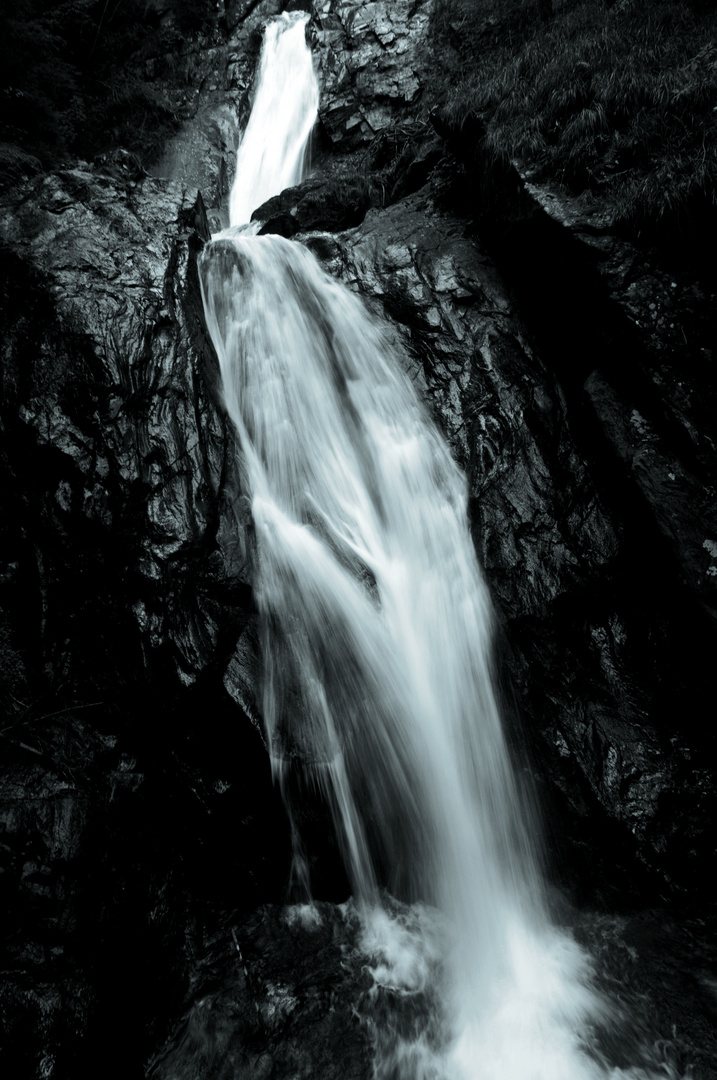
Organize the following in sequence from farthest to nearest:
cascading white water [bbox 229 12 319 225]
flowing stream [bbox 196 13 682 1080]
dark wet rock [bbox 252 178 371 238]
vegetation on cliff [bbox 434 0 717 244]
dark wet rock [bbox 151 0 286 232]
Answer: dark wet rock [bbox 151 0 286 232]
cascading white water [bbox 229 12 319 225]
dark wet rock [bbox 252 178 371 238]
vegetation on cliff [bbox 434 0 717 244]
flowing stream [bbox 196 13 682 1080]

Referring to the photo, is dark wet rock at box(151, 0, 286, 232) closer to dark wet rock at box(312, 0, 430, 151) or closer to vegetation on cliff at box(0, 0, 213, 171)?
vegetation on cliff at box(0, 0, 213, 171)

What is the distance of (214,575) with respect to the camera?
4172 mm

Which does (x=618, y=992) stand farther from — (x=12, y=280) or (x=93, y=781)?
(x=12, y=280)

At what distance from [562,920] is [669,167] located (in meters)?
5.86

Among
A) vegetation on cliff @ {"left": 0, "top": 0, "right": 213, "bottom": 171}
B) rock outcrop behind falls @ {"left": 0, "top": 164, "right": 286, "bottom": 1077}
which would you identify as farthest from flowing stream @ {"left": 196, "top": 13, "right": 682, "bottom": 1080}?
vegetation on cliff @ {"left": 0, "top": 0, "right": 213, "bottom": 171}

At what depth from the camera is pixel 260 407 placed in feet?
17.8

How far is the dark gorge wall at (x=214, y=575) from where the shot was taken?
349 cm

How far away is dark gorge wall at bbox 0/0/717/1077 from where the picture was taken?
349cm

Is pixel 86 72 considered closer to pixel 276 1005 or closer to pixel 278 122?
pixel 278 122

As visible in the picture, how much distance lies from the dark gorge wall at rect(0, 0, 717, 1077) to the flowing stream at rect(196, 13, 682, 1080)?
0.26m

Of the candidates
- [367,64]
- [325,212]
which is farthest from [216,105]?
[325,212]

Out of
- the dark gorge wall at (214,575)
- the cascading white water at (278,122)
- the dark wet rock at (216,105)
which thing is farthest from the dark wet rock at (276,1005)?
the cascading white water at (278,122)

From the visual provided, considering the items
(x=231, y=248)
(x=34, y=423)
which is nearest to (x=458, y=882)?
(x=34, y=423)

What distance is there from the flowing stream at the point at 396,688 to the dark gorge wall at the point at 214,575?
259 millimetres
